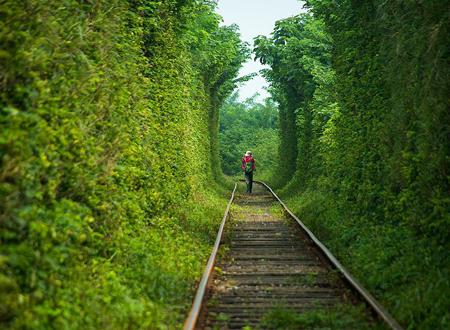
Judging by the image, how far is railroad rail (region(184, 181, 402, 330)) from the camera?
18.7ft

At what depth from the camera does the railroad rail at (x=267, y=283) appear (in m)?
5.71

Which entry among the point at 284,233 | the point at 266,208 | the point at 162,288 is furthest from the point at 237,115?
the point at 162,288

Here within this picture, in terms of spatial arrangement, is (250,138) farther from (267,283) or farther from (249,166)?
(267,283)

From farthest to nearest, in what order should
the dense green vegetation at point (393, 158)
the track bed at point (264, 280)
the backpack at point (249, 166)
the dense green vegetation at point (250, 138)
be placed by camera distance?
the dense green vegetation at point (250, 138) → the backpack at point (249, 166) → the dense green vegetation at point (393, 158) → the track bed at point (264, 280)

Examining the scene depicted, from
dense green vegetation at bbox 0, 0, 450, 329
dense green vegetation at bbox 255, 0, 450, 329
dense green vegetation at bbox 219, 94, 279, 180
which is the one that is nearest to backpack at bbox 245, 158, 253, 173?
dense green vegetation at bbox 255, 0, 450, 329

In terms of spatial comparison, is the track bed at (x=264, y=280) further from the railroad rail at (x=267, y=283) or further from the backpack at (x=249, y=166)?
the backpack at (x=249, y=166)

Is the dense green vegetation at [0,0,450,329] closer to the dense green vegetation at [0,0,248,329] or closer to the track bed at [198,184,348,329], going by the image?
the dense green vegetation at [0,0,248,329]

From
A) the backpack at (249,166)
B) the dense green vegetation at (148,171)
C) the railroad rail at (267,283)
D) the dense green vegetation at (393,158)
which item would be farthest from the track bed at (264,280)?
the backpack at (249,166)

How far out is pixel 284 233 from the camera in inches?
470

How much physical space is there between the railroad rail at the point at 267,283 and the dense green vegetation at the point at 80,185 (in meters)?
0.34

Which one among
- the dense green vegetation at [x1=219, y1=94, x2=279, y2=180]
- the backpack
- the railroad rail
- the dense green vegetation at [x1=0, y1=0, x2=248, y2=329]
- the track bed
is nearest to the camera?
the dense green vegetation at [x1=0, y1=0, x2=248, y2=329]

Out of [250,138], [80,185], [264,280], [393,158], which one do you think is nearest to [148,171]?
[264,280]

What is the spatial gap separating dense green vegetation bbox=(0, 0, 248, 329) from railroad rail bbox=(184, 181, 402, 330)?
0.34 m

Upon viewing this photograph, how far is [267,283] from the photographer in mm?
7238
